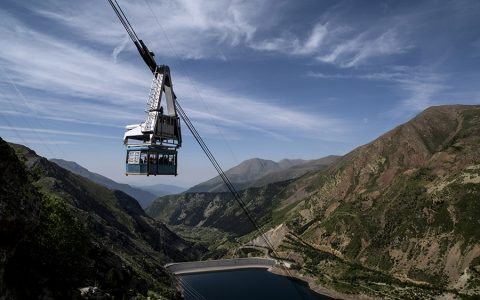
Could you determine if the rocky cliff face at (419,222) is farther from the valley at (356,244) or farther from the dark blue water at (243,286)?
the dark blue water at (243,286)

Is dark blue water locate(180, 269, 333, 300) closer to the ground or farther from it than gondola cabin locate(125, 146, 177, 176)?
closer to the ground

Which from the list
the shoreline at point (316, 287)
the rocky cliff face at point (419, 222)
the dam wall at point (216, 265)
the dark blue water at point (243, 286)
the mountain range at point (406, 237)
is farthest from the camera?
the dam wall at point (216, 265)

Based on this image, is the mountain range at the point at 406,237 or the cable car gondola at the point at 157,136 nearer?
the cable car gondola at the point at 157,136

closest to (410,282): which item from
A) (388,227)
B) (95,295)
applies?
(388,227)

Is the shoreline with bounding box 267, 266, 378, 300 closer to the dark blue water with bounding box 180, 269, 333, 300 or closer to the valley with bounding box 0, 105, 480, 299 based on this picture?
the valley with bounding box 0, 105, 480, 299

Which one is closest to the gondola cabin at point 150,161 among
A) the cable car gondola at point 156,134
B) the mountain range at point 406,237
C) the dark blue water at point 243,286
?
the cable car gondola at point 156,134

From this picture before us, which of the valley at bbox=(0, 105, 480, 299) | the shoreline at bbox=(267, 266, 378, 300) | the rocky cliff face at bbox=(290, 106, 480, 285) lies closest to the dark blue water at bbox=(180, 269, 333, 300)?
the shoreline at bbox=(267, 266, 378, 300)
